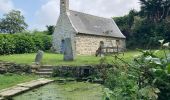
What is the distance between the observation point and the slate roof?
3270cm

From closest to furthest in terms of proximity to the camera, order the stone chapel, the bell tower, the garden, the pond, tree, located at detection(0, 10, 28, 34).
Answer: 1. the garden
2. the pond
3. the stone chapel
4. the bell tower
5. tree, located at detection(0, 10, 28, 34)

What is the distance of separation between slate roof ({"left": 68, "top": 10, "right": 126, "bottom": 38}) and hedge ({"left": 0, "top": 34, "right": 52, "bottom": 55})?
4448mm

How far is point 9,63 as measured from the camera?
19391 millimetres

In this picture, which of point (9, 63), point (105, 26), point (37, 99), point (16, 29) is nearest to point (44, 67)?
point (9, 63)

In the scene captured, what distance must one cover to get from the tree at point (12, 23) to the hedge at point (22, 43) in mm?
22551

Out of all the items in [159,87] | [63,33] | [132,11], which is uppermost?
[132,11]

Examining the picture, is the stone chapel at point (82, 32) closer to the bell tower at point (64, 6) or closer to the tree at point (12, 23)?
the bell tower at point (64, 6)

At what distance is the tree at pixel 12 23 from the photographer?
2233 inches

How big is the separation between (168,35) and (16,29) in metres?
29.9

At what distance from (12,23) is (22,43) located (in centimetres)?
2780

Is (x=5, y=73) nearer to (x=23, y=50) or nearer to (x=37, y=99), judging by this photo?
(x=37, y=99)

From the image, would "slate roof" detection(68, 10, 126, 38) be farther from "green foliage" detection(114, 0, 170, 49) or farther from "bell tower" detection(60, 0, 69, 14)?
"green foliage" detection(114, 0, 170, 49)

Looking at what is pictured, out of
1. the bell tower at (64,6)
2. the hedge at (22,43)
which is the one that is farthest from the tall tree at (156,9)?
the hedge at (22,43)

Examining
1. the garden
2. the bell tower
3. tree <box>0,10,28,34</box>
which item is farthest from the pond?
tree <box>0,10,28,34</box>
